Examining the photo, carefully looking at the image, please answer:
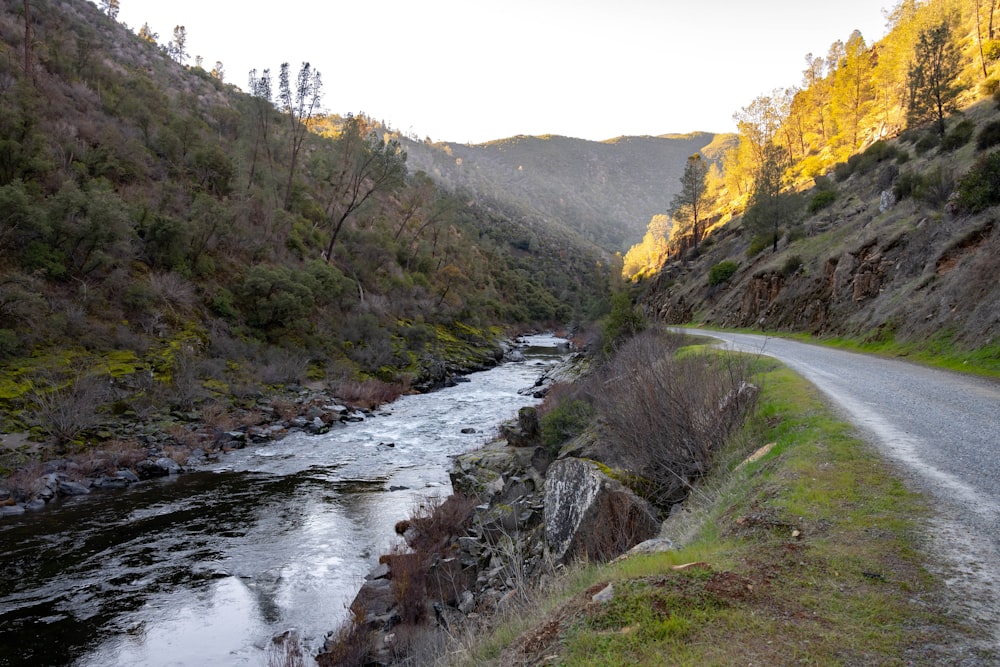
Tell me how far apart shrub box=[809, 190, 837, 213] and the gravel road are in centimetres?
3061

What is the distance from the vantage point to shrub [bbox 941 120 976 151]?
26.7 metres

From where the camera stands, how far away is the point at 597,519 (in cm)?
728

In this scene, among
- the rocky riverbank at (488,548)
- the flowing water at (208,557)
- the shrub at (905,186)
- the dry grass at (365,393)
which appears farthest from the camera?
the dry grass at (365,393)

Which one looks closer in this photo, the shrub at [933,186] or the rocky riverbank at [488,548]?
the rocky riverbank at [488,548]

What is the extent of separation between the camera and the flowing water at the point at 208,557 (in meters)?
8.36

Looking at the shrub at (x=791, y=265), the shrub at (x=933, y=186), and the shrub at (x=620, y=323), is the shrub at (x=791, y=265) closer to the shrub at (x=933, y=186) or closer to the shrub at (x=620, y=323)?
the shrub at (x=933, y=186)

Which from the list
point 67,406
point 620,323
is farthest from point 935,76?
point 67,406

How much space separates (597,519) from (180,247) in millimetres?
27661

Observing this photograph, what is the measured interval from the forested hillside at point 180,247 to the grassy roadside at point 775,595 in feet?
62.9

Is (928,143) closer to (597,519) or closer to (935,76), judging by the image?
(935,76)

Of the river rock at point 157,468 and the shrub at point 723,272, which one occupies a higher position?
the shrub at point 723,272

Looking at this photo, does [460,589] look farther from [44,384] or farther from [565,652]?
[44,384]

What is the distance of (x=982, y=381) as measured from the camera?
1052 centimetres

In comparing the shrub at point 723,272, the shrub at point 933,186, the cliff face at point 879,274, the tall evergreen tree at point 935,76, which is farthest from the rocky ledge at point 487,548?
the tall evergreen tree at point 935,76
